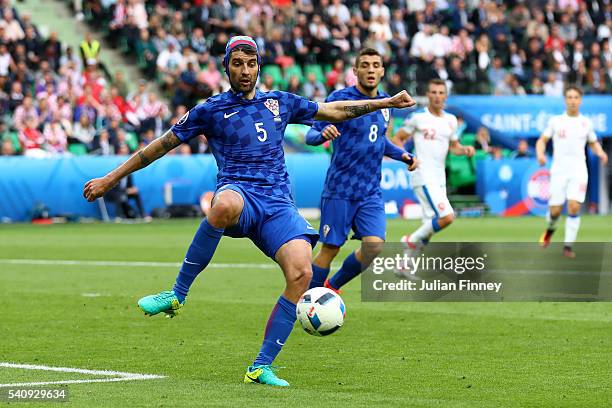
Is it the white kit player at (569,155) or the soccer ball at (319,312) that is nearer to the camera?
the soccer ball at (319,312)

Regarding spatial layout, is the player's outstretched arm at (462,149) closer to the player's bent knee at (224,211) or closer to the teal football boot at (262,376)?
the player's bent knee at (224,211)

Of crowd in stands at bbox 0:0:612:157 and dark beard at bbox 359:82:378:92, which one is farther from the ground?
dark beard at bbox 359:82:378:92

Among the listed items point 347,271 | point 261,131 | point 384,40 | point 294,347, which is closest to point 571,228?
point 347,271

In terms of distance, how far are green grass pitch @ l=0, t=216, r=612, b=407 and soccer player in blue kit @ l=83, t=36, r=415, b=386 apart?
493 mm

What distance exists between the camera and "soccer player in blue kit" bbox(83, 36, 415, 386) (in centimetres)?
841

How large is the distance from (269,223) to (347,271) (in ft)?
15.6

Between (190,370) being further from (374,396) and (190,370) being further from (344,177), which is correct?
(344,177)

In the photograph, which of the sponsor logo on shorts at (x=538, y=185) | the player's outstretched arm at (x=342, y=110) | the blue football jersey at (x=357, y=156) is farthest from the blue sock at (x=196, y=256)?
Result: the sponsor logo on shorts at (x=538, y=185)

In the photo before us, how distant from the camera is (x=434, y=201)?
16281mm

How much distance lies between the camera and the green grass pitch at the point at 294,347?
7.93 metres

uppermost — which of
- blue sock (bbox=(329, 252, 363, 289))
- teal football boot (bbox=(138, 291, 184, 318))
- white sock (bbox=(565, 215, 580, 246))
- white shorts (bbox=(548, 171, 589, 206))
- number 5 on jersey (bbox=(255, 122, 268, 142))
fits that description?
number 5 on jersey (bbox=(255, 122, 268, 142))

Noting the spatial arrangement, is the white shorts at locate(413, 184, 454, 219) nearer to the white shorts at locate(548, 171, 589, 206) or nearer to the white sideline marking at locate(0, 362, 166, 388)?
the white shorts at locate(548, 171, 589, 206)

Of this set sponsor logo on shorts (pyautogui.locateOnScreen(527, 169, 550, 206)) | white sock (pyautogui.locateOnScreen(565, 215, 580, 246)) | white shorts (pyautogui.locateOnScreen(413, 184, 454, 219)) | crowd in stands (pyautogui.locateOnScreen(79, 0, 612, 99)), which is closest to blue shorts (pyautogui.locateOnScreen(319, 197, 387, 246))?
white shorts (pyautogui.locateOnScreen(413, 184, 454, 219))

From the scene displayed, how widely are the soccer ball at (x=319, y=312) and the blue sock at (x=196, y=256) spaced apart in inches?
27.4
